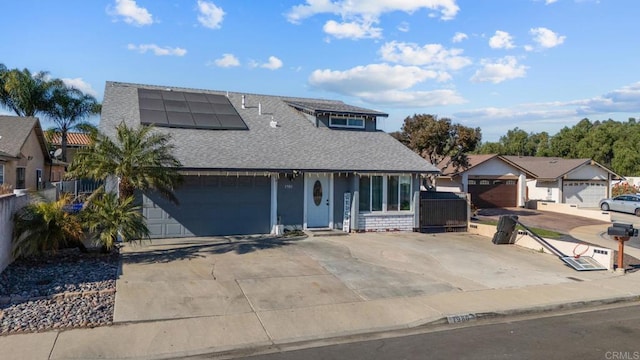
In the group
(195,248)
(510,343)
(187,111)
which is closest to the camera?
(510,343)

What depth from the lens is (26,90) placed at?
3628 cm

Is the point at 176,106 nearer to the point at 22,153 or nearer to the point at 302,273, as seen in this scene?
the point at 302,273

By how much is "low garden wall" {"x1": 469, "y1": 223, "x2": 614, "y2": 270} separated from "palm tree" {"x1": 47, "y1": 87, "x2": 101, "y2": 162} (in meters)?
31.9

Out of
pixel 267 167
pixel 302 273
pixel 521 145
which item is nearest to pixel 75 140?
pixel 267 167

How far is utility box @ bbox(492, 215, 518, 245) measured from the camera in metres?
17.2

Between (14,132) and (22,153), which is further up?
(14,132)

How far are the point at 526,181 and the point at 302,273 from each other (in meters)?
30.6

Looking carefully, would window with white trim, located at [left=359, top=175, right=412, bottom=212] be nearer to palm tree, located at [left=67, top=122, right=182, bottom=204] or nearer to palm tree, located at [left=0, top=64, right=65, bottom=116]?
palm tree, located at [left=67, top=122, right=182, bottom=204]

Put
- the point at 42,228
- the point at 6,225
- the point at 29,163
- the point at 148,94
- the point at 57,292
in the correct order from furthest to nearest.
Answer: the point at 29,163, the point at 148,94, the point at 42,228, the point at 6,225, the point at 57,292

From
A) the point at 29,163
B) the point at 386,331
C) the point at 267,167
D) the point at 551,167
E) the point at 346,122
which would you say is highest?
the point at 346,122

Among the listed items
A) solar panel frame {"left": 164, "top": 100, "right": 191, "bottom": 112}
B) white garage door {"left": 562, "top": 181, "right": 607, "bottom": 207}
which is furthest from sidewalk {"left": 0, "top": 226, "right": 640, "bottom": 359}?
white garage door {"left": 562, "top": 181, "right": 607, "bottom": 207}

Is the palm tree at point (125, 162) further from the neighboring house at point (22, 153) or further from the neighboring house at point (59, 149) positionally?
the neighboring house at point (59, 149)

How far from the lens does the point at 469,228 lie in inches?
792

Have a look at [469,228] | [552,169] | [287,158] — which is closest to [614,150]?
[552,169]
